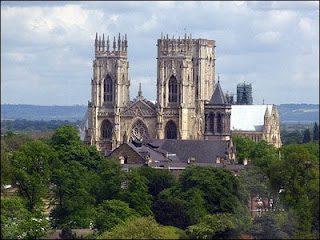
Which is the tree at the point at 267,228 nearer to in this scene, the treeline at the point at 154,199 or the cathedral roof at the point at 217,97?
the treeline at the point at 154,199

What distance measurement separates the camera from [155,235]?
70562 millimetres

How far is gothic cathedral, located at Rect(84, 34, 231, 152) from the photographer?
164 meters

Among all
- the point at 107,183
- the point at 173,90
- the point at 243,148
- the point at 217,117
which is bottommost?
the point at 107,183

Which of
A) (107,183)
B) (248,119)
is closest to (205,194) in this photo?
(107,183)

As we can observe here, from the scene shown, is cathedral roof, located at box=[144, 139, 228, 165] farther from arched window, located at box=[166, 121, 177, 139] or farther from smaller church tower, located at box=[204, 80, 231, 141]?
smaller church tower, located at box=[204, 80, 231, 141]

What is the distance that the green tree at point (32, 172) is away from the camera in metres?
82.3

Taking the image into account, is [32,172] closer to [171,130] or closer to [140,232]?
[140,232]

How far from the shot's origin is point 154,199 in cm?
9762

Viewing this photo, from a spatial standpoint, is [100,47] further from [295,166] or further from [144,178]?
[295,166]

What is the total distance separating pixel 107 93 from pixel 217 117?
13.9m

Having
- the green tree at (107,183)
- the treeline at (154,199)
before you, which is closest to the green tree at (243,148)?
the treeline at (154,199)

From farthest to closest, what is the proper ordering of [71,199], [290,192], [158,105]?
[158,105] < [71,199] < [290,192]

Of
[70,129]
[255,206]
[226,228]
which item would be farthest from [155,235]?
[70,129]

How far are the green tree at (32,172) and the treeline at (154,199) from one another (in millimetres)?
62
